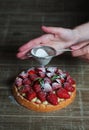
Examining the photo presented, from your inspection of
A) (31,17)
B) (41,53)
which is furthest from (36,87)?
(31,17)

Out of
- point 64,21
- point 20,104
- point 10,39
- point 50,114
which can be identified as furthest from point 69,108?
point 64,21

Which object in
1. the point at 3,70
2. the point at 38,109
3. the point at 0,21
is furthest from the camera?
the point at 0,21

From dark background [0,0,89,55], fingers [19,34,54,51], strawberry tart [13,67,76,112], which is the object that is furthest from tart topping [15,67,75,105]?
dark background [0,0,89,55]

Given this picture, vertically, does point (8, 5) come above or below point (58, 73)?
below

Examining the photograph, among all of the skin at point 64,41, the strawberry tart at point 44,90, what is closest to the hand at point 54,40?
the skin at point 64,41

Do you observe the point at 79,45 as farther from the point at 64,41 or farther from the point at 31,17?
the point at 31,17

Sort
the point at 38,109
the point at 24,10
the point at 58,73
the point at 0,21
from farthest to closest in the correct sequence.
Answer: the point at 24,10, the point at 0,21, the point at 58,73, the point at 38,109

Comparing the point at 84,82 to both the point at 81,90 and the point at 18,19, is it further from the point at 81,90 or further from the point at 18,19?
the point at 18,19

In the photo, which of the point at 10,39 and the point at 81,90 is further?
the point at 10,39

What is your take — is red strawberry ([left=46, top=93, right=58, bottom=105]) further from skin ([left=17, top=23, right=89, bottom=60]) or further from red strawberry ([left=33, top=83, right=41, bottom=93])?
skin ([left=17, top=23, right=89, bottom=60])
